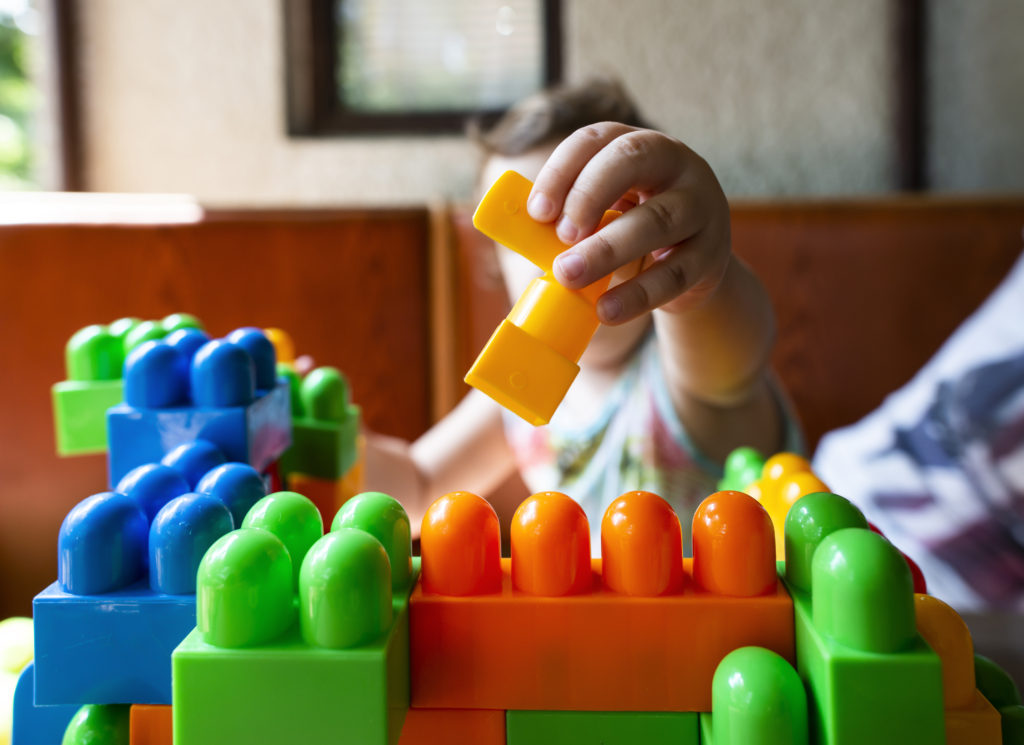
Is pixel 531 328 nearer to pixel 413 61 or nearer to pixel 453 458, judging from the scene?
pixel 453 458

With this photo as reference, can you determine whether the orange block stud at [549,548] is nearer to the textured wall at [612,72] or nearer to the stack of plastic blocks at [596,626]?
the stack of plastic blocks at [596,626]

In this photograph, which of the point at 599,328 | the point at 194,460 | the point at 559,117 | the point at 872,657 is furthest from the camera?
the point at 559,117

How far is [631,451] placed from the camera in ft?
2.39

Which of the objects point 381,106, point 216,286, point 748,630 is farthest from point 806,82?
point 748,630

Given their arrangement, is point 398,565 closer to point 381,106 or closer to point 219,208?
point 219,208

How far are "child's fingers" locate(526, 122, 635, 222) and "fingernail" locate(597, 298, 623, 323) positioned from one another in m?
0.03

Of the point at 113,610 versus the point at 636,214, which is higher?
the point at 636,214

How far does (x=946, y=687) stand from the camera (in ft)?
0.71

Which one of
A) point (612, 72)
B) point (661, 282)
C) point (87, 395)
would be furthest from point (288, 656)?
point (612, 72)

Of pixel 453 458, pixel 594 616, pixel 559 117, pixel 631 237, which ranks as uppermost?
pixel 559 117

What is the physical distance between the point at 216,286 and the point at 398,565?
2.81ft

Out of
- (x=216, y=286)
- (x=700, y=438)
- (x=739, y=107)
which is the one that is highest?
(x=739, y=107)

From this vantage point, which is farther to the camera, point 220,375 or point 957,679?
point 220,375

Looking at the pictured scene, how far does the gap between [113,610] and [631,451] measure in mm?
538
